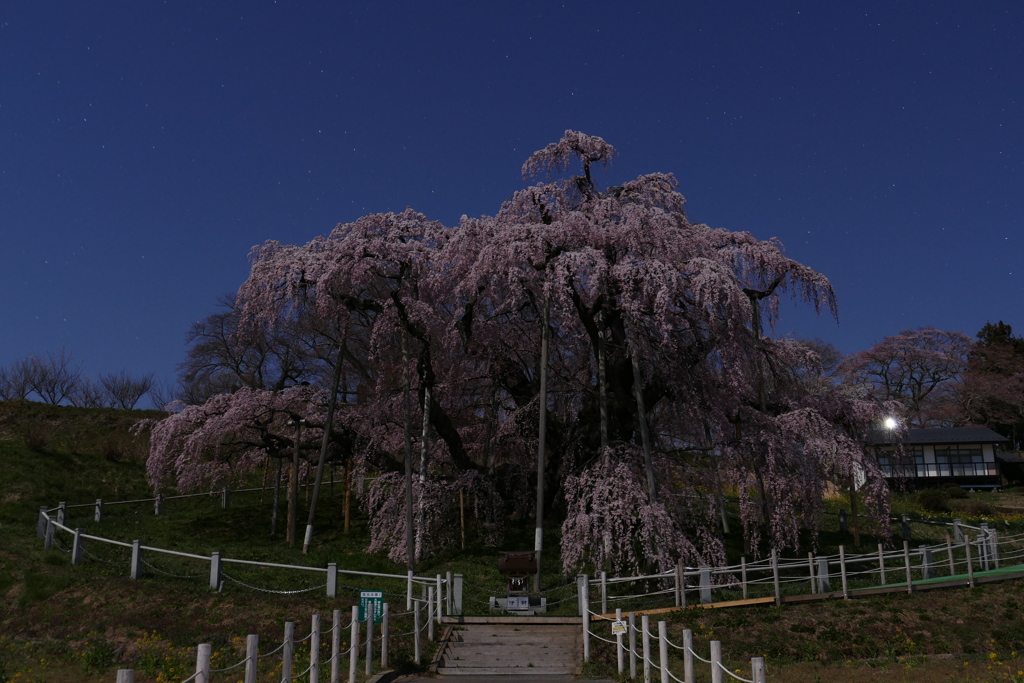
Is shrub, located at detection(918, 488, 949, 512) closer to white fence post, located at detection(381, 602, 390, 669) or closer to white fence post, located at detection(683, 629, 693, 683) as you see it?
white fence post, located at detection(381, 602, 390, 669)

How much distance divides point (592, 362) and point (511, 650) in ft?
42.2

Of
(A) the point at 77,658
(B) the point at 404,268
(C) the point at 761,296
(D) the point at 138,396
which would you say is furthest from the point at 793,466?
(D) the point at 138,396

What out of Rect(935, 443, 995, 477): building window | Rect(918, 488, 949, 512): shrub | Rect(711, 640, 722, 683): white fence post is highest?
Rect(935, 443, 995, 477): building window

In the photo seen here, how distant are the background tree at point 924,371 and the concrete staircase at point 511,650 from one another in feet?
176

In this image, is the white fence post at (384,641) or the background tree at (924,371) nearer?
the white fence post at (384,641)

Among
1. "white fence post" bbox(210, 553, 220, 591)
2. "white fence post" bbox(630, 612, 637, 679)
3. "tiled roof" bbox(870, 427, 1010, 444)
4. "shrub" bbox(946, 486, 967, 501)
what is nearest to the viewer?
"white fence post" bbox(630, 612, 637, 679)

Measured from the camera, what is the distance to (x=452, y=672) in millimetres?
16812

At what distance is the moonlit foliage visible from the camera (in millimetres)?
23859

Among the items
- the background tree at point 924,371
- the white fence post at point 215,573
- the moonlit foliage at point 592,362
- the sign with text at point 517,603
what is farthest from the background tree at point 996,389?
the white fence post at point 215,573

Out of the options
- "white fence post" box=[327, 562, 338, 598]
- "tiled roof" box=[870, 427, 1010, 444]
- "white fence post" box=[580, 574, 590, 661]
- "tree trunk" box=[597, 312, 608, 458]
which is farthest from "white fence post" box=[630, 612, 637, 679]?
"tiled roof" box=[870, 427, 1010, 444]

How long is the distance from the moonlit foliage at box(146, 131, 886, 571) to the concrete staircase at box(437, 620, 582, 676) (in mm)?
3813

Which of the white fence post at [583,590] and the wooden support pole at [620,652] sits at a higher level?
the white fence post at [583,590]

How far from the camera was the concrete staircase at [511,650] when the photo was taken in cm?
1692

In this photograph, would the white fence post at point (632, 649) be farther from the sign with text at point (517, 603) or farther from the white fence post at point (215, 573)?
the white fence post at point (215, 573)
